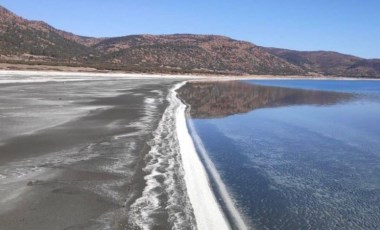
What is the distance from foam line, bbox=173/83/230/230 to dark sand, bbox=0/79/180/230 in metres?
0.85

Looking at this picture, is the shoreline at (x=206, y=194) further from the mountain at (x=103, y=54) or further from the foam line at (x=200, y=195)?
the mountain at (x=103, y=54)

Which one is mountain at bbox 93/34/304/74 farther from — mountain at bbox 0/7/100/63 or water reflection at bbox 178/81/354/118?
water reflection at bbox 178/81/354/118

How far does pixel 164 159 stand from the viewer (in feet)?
32.4

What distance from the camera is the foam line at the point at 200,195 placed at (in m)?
6.15

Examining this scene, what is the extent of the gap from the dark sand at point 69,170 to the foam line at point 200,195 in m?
0.85

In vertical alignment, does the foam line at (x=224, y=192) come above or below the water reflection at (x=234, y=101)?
above

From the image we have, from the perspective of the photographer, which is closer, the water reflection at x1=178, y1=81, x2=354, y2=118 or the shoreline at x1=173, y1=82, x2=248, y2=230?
the shoreline at x1=173, y1=82, x2=248, y2=230

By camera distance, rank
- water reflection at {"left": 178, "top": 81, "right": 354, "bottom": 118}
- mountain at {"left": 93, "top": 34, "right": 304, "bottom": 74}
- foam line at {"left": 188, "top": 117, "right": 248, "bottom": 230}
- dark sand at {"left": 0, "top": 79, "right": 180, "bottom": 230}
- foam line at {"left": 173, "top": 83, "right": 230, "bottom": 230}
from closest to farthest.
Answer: dark sand at {"left": 0, "top": 79, "right": 180, "bottom": 230} → foam line at {"left": 173, "top": 83, "right": 230, "bottom": 230} → foam line at {"left": 188, "top": 117, "right": 248, "bottom": 230} → water reflection at {"left": 178, "top": 81, "right": 354, "bottom": 118} → mountain at {"left": 93, "top": 34, "right": 304, "bottom": 74}

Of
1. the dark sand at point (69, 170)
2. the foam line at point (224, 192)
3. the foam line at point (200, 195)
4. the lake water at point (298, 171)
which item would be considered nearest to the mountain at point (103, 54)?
the dark sand at point (69, 170)

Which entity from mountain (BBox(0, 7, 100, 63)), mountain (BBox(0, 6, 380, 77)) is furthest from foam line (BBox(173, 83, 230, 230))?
mountain (BBox(0, 7, 100, 63))

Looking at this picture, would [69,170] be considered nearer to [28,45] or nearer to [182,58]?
[28,45]

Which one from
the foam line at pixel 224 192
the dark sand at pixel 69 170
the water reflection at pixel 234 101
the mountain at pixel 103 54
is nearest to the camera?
the dark sand at pixel 69 170

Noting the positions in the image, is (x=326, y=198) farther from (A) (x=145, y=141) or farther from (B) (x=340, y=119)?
(B) (x=340, y=119)

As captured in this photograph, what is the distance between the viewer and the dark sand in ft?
19.6
